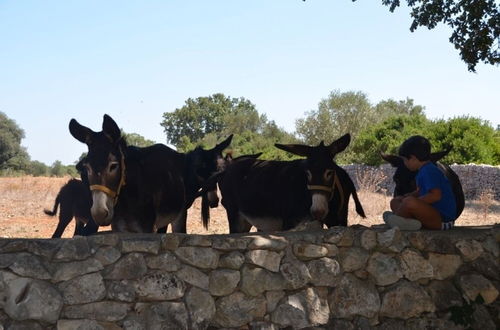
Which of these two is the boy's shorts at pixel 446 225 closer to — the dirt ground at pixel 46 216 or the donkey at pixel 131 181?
the donkey at pixel 131 181

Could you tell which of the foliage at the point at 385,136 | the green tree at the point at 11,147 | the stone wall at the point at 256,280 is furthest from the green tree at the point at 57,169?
the stone wall at the point at 256,280

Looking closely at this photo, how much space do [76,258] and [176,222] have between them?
3729mm

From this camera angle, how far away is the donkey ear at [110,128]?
623 centimetres

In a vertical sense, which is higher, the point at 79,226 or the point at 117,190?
the point at 117,190

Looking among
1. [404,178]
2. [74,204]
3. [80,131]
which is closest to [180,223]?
[74,204]

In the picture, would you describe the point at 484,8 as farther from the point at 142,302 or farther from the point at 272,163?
the point at 142,302

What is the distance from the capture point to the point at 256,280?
5359 mm

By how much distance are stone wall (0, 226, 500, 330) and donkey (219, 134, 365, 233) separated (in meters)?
0.92

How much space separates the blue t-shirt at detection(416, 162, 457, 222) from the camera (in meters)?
5.95

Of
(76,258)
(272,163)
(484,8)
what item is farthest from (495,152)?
(76,258)

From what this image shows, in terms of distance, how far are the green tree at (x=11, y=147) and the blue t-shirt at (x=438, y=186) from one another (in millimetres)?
58939

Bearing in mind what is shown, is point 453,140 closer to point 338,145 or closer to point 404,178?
point 404,178

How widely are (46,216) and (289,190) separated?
1233cm

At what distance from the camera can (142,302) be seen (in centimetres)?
508
